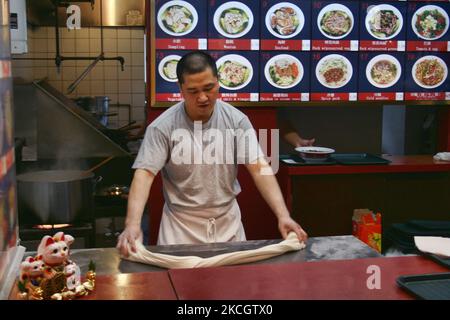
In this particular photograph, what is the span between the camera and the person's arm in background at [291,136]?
4387 millimetres

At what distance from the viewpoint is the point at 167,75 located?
402cm

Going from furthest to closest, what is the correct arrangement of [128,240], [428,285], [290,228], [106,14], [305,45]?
[106,14] < [305,45] < [290,228] < [128,240] < [428,285]

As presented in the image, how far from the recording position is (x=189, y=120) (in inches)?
112

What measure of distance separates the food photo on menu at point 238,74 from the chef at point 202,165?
118 cm

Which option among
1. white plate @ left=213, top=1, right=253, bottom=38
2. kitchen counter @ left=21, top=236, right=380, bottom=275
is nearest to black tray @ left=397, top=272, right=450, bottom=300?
kitchen counter @ left=21, top=236, right=380, bottom=275

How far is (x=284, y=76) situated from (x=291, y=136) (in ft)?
1.72

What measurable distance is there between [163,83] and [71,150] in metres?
0.81

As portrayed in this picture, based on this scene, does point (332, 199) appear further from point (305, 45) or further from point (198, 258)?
point (198, 258)

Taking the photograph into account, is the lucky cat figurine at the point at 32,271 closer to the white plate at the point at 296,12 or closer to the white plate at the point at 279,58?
the white plate at the point at 279,58

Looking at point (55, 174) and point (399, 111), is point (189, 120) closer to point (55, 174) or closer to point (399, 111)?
point (55, 174)

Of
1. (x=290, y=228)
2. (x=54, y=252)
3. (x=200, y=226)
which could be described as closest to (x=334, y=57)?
(x=200, y=226)

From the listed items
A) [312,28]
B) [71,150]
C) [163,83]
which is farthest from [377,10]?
[71,150]

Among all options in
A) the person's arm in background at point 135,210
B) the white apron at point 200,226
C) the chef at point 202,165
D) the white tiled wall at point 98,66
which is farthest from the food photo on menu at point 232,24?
the white tiled wall at point 98,66

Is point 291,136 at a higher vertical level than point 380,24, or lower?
lower
